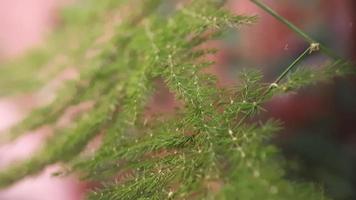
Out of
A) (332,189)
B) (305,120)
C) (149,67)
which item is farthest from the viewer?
(305,120)

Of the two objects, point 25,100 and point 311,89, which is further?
point 25,100

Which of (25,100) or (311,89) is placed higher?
(25,100)

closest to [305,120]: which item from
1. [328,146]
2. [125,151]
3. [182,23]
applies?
[328,146]

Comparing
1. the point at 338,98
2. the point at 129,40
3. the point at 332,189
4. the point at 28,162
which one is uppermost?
the point at 129,40

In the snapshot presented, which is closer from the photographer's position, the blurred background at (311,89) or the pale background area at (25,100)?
the blurred background at (311,89)

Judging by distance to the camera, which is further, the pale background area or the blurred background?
the pale background area

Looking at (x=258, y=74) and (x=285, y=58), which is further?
(x=285, y=58)

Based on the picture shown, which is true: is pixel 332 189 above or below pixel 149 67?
below

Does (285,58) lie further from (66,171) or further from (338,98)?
(66,171)

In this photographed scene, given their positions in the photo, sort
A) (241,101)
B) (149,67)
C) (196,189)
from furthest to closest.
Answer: (149,67) → (241,101) → (196,189)
